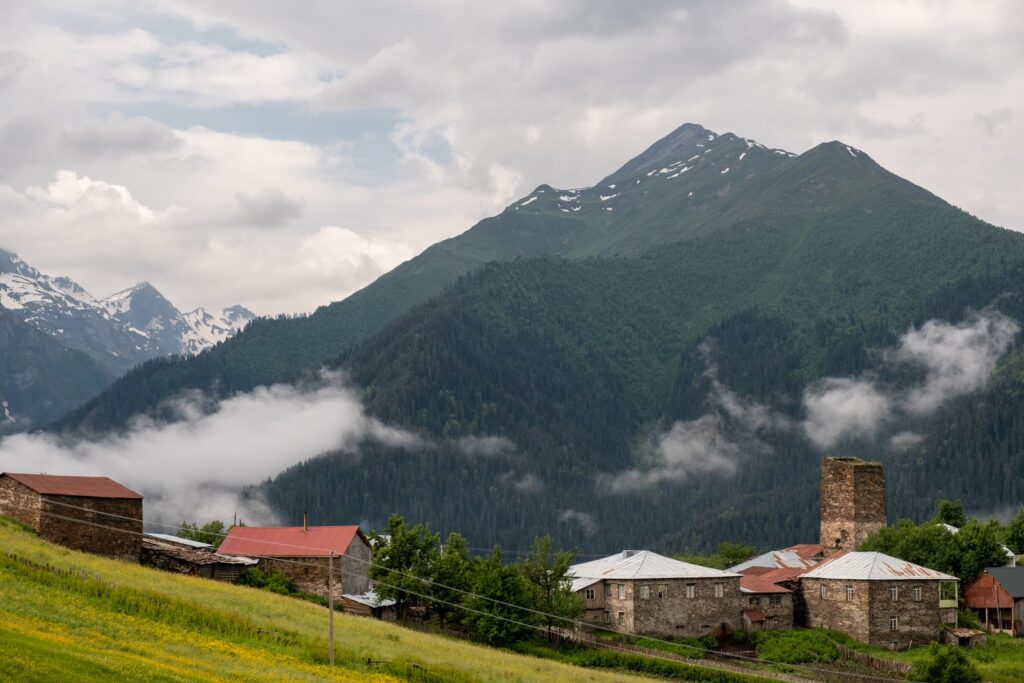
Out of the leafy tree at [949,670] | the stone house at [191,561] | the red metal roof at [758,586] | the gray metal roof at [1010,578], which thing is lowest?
the leafy tree at [949,670]

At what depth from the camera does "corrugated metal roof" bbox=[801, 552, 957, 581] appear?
104 m

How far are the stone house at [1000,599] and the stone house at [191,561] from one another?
205 ft

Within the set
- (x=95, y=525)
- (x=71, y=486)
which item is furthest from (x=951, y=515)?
(x=71, y=486)

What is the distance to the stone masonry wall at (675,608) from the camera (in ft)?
335

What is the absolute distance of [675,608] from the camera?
103 meters

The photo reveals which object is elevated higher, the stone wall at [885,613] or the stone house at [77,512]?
the stone house at [77,512]

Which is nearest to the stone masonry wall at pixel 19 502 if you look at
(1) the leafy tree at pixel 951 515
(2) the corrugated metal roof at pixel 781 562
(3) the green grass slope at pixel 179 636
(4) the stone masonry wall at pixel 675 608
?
(3) the green grass slope at pixel 179 636

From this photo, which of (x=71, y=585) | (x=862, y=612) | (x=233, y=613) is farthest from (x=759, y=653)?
(x=71, y=585)

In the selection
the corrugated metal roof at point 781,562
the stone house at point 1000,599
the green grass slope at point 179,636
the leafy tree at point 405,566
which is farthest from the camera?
the corrugated metal roof at point 781,562

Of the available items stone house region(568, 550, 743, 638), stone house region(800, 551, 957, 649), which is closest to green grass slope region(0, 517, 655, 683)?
stone house region(568, 550, 743, 638)

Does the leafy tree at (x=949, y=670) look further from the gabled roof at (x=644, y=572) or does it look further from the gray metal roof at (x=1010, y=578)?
the gray metal roof at (x=1010, y=578)

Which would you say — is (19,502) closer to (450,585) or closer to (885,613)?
(450,585)

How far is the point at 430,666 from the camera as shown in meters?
64.9

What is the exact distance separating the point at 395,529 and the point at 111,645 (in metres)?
50.3
